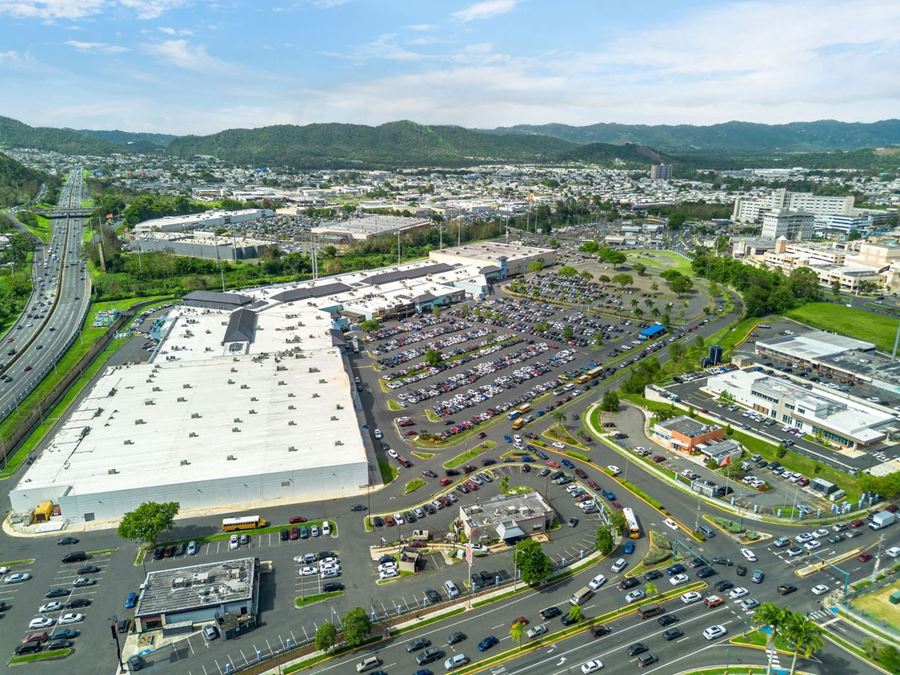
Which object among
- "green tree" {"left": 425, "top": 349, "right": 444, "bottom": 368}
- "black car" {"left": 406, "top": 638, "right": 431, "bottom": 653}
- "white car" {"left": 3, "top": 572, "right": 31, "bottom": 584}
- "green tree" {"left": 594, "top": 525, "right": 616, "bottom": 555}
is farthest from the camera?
"green tree" {"left": 425, "top": 349, "right": 444, "bottom": 368}

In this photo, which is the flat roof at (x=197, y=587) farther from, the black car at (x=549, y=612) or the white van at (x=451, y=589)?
the black car at (x=549, y=612)

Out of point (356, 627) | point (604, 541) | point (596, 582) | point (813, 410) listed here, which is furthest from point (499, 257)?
point (356, 627)


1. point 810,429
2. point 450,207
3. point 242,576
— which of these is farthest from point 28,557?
point 450,207

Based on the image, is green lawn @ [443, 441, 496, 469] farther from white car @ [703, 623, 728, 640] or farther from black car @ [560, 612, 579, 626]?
white car @ [703, 623, 728, 640]

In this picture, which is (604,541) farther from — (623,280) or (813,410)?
(623,280)

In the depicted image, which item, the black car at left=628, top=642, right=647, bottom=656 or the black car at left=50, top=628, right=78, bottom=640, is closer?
the black car at left=628, top=642, right=647, bottom=656

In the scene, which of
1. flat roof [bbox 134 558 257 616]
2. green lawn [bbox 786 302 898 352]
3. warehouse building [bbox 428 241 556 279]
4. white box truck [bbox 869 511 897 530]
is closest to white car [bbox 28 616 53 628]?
flat roof [bbox 134 558 257 616]

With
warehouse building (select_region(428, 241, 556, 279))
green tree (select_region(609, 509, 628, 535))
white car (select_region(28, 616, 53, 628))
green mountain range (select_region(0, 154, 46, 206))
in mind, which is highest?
green mountain range (select_region(0, 154, 46, 206))

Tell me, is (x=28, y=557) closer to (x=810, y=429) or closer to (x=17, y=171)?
(x=810, y=429)
